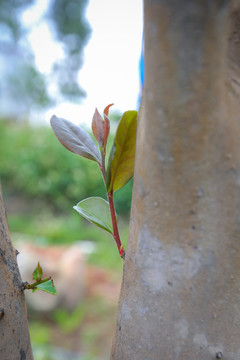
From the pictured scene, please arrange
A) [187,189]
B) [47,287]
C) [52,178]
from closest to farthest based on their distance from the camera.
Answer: [187,189]
[47,287]
[52,178]

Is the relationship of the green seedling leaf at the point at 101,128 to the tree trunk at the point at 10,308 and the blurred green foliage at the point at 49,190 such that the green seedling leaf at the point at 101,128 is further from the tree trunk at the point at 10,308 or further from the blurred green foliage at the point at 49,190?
the blurred green foliage at the point at 49,190

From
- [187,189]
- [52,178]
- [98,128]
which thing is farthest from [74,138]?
[52,178]

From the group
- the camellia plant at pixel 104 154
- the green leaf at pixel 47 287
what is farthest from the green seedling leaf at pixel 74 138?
the green leaf at pixel 47 287

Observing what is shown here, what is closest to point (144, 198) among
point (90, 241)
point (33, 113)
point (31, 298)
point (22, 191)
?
point (31, 298)

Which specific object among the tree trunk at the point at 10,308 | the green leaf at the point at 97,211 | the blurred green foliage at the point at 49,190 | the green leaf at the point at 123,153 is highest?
the green leaf at the point at 123,153

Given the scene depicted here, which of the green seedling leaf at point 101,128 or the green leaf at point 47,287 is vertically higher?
the green seedling leaf at point 101,128

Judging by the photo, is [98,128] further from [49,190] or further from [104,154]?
[49,190]

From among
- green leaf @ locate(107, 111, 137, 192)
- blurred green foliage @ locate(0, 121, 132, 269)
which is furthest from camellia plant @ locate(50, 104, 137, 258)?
blurred green foliage @ locate(0, 121, 132, 269)
